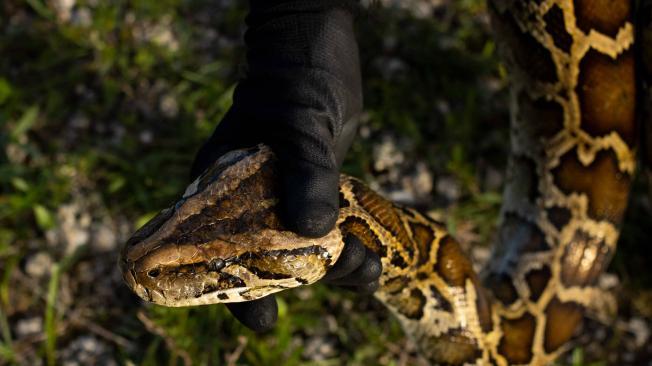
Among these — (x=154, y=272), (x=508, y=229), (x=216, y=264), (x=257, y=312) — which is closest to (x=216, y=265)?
(x=216, y=264)

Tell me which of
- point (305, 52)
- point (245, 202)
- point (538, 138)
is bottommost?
point (538, 138)

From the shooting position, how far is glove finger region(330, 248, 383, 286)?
3.11m

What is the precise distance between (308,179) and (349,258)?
41 cm

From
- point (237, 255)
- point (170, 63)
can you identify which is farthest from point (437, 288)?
point (170, 63)

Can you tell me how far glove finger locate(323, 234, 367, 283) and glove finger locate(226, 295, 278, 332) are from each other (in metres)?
0.43

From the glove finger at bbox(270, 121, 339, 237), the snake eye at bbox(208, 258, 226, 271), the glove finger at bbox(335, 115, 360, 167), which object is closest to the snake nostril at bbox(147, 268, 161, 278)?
the snake eye at bbox(208, 258, 226, 271)

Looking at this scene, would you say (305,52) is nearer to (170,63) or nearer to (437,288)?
(437,288)

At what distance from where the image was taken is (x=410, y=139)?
523cm

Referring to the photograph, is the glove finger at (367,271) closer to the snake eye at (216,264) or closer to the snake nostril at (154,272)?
the snake eye at (216,264)

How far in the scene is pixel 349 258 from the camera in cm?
300

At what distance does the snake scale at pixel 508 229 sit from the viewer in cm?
288

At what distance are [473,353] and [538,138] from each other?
1.58 meters

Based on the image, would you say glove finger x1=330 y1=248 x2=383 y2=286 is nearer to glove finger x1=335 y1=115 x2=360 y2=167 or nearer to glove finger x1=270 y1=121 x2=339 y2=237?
glove finger x1=270 y1=121 x2=339 y2=237

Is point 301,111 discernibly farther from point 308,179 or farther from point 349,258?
point 349,258
